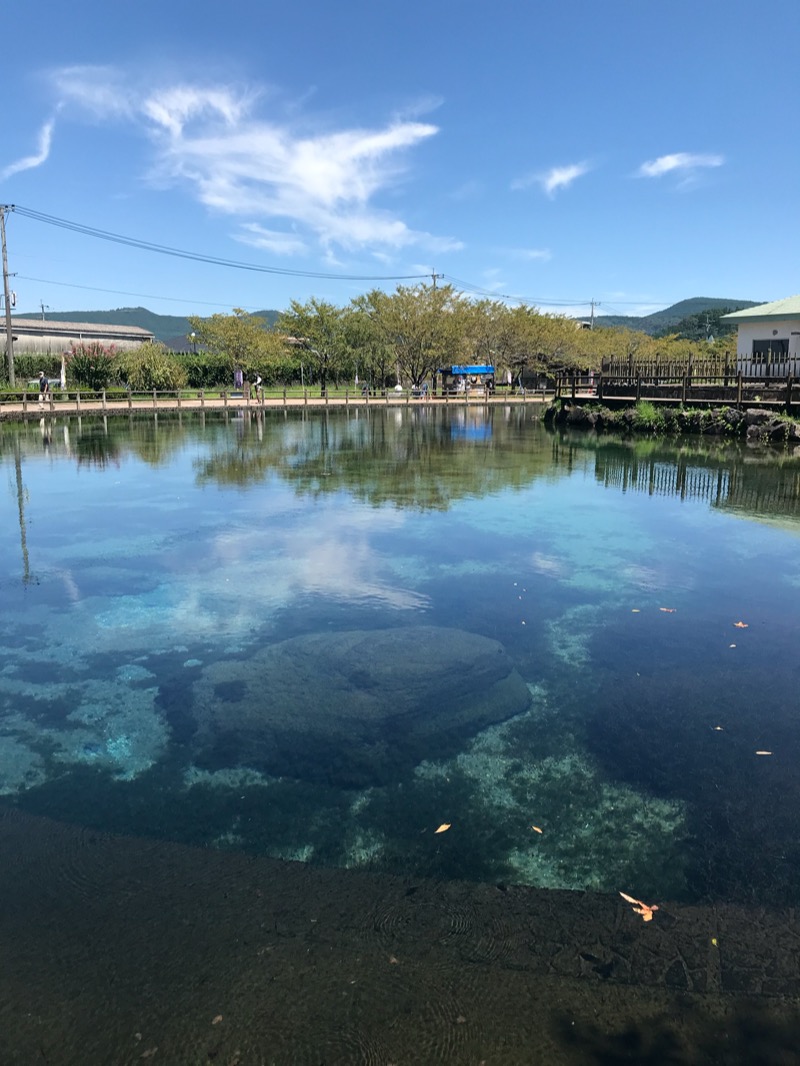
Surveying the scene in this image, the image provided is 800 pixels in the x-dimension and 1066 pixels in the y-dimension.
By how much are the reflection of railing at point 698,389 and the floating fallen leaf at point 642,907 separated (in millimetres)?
24938

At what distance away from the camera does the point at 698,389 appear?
27.7 meters

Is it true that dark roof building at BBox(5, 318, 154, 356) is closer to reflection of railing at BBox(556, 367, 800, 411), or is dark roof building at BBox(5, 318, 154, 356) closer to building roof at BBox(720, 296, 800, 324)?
reflection of railing at BBox(556, 367, 800, 411)

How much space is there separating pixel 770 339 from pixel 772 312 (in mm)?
1102

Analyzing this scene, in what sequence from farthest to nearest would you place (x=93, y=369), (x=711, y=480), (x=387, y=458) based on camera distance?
(x=93, y=369), (x=387, y=458), (x=711, y=480)

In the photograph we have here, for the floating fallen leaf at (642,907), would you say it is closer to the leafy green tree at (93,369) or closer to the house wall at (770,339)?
the house wall at (770,339)

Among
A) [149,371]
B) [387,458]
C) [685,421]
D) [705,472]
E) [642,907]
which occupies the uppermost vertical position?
[149,371]

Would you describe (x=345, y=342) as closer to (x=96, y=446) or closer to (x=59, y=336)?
(x=59, y=336)

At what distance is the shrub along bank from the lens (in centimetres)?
2347

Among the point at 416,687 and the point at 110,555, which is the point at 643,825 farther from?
the point at 110,555

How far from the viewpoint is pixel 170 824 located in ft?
13.1

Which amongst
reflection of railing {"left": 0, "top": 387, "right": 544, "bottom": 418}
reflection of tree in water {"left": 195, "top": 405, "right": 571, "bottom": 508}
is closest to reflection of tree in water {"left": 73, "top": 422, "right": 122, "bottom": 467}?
reflection of tree in water {"left": 195, "top": 405, "right": 571, "bottom": 508}

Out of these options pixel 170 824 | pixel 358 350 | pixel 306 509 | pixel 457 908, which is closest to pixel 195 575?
pixel 306 509

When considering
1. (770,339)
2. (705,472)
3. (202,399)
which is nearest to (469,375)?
(202,399)

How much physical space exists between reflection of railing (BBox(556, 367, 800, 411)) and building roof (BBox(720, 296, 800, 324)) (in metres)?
2.68
